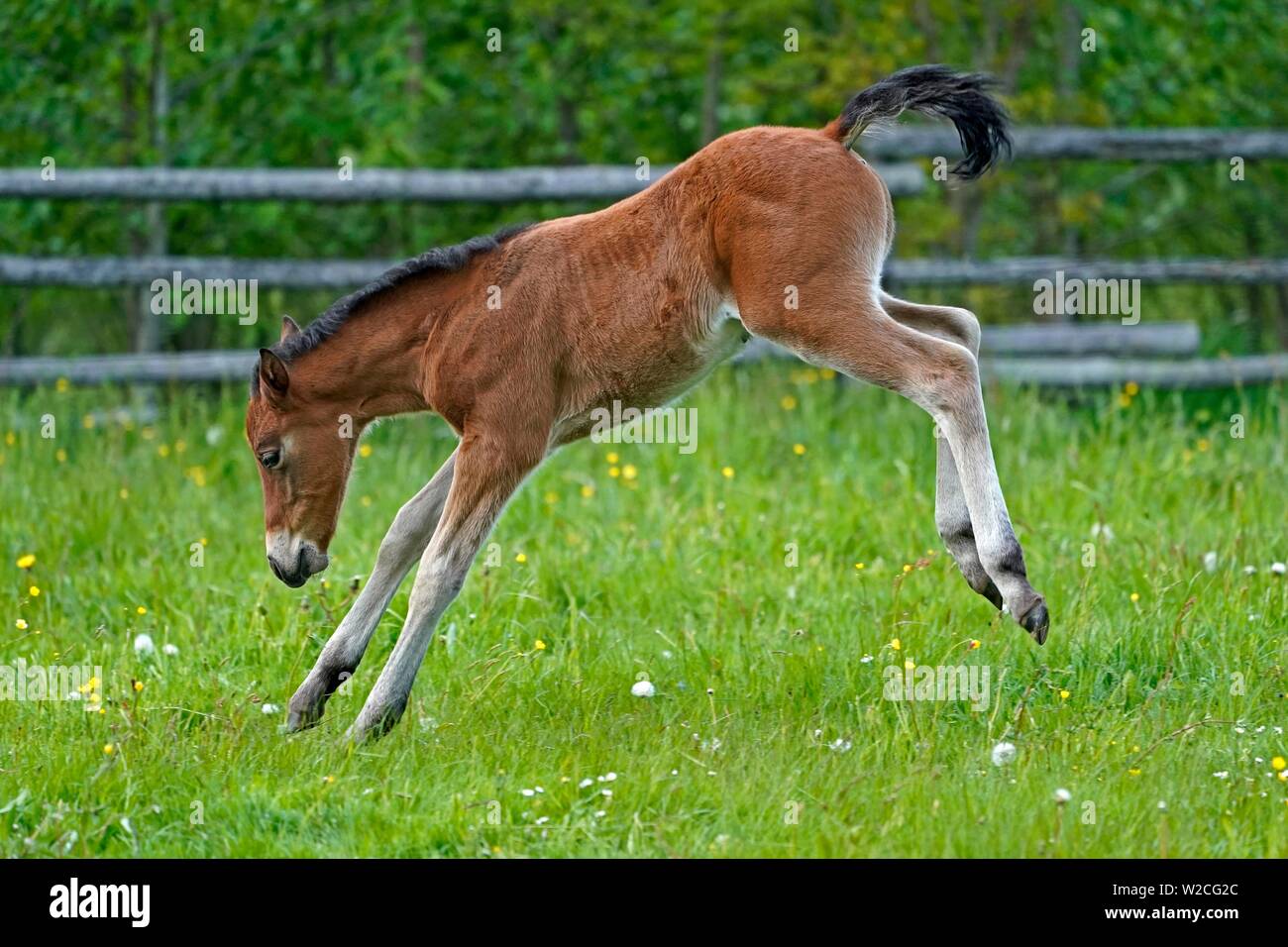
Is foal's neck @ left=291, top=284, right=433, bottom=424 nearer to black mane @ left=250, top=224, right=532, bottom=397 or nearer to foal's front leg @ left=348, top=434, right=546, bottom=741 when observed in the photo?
black mane @ left=250, top=224, right=532, bottom=397

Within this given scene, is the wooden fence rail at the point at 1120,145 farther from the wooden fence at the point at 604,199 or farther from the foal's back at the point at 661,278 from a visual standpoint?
the foal's back at the point at 661,278

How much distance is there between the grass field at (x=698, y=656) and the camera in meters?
3.72

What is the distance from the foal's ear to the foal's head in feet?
0.07

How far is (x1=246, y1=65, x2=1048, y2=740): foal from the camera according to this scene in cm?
426

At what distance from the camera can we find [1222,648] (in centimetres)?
473

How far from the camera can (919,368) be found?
4.21 m

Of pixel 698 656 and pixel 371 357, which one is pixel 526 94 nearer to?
pixel 371 357

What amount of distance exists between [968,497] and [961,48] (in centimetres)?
765

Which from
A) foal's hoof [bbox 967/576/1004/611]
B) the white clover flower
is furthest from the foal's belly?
the white clover flower

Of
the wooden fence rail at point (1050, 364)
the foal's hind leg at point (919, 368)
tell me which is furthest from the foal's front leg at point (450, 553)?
the wooden fence rail at point (1050, 364)

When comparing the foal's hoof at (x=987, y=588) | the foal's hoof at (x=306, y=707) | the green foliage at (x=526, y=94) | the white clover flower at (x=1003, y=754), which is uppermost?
the green foliage at (x=526, y=94)

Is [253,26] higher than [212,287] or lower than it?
higher

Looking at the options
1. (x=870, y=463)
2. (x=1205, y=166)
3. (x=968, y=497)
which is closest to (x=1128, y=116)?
(x=1205, y=166)
